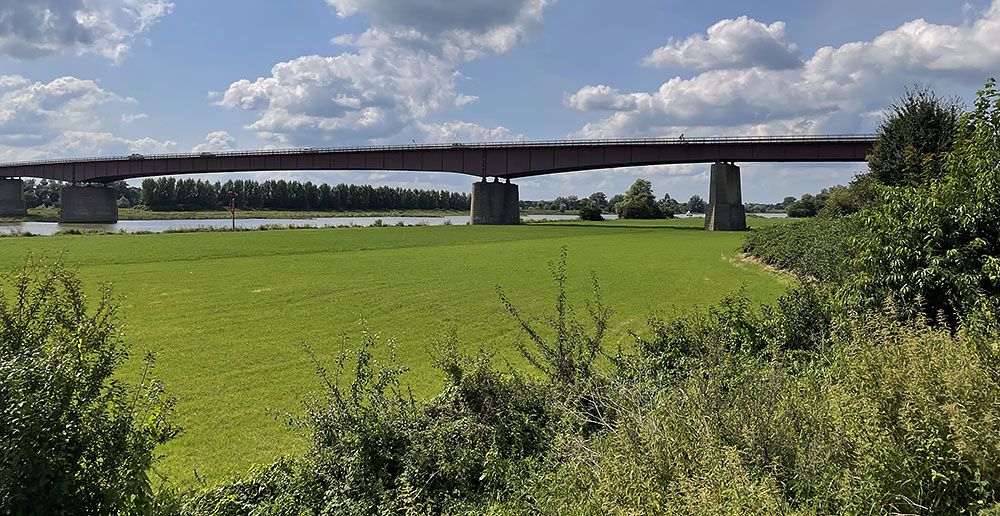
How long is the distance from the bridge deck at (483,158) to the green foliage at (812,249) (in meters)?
30.7

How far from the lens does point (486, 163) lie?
221 ft

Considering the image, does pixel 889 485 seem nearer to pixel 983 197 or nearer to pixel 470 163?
pixel 983 197

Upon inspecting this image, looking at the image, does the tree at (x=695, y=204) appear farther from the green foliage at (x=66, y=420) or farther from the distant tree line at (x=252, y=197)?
the green foliage at (x=66, y=420)

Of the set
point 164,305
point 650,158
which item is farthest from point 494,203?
point 164,305

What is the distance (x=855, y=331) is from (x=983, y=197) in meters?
3.26

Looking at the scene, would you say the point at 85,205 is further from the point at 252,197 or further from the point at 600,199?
the point at 600,199

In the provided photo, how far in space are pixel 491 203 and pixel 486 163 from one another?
506cm

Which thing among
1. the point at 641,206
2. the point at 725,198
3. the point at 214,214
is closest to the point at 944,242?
the point at 725,198

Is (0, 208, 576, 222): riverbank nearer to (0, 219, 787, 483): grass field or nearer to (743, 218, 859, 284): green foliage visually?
(0, 219, 787, 483): grass field

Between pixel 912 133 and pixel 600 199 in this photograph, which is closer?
pixel 912 133

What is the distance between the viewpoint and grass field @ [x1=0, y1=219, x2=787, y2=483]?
23.2 ft

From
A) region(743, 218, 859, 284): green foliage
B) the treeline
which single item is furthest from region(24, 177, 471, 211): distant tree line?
region(743, 218, 859, 284): green foliage

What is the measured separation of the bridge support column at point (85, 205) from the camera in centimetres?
7988

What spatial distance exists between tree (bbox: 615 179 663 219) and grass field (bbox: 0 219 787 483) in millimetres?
81532
